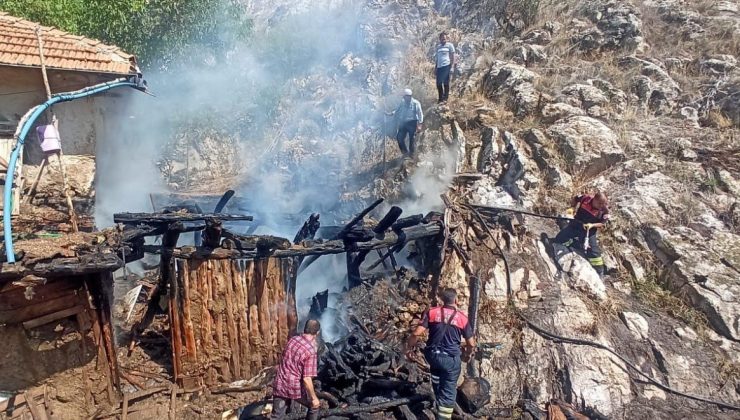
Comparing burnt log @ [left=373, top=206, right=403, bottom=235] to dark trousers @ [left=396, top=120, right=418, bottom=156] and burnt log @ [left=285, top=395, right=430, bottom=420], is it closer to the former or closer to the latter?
burnt log @ [left=285, top=395, right=430, bottom=420]

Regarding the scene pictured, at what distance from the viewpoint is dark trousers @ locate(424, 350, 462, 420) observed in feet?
19.0

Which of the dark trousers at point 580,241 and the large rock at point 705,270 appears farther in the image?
the dark trousers at point 580,241

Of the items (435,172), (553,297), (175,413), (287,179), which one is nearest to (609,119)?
(435,172)

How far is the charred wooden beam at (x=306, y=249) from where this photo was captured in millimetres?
6445

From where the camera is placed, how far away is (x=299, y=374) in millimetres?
5480

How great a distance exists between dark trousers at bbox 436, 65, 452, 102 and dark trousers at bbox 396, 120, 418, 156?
1656 millimetres

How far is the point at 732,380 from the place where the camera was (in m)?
6.88

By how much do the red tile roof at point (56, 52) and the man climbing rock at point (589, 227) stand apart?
32.9 feet

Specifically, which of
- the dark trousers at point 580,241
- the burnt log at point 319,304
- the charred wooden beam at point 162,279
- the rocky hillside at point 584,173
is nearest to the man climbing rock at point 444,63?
the rocky hillside at point 584,173

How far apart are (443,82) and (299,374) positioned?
32.5 feet

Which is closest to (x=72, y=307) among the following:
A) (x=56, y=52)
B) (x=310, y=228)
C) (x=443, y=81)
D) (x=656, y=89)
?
(x=310, y=228)

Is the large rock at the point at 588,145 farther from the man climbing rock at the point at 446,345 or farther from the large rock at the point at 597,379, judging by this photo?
the man climbing rock at the point at 446,345

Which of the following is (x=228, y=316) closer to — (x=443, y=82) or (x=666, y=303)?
(x=666, y=303)

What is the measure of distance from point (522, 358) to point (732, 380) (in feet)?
10.5
